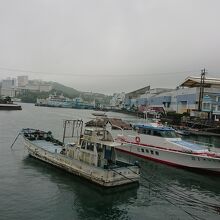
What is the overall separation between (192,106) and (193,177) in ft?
208

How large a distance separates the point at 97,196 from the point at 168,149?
38.7ft

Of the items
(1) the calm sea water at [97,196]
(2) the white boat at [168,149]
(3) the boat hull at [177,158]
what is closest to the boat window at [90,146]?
(1) the calm sea water at [97,196]

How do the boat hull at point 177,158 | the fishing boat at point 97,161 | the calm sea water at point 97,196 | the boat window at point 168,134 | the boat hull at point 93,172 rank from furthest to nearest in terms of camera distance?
1. the boat window at point 168,134
2. the boat hull at point 177,158
3. the fishing boat at point 97,161
4. the boat hull at point 93,172
5. the calm sea water at point 97,196

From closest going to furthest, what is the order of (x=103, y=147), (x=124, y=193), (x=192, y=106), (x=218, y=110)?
(x=124, y=193) < (x=103, y=147) < (x=218, y=110) < (x=192, y=106)

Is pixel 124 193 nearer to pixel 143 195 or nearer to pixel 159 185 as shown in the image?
pixel 143 195

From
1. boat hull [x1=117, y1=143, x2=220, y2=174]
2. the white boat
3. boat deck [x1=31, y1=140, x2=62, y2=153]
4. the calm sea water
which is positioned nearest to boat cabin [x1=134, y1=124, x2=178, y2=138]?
the white boat

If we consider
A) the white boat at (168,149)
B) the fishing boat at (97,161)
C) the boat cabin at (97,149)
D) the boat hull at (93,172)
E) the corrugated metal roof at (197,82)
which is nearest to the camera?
the boat hull at (93,172)

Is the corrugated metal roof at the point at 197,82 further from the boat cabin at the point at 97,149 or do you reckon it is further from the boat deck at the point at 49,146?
the boat cabin at the point at 97,149

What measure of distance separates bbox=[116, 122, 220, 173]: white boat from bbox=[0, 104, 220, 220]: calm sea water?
Answer: 124cm

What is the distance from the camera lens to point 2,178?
2292 centimetres

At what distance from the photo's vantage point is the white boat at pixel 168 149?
27.2 meters

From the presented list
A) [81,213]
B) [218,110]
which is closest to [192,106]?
[218,110]

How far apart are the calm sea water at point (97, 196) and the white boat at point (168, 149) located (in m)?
1.24

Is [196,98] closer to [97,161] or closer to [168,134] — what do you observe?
[168,134]
